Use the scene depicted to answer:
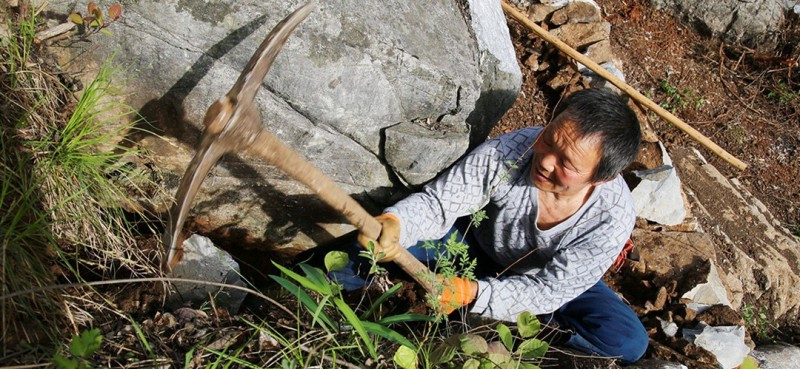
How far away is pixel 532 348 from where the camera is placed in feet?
7.05

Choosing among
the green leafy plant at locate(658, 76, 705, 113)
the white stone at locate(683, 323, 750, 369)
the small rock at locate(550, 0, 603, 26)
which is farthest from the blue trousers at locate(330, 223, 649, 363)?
the green leafy plant at locate(658, 76, 705, 113)

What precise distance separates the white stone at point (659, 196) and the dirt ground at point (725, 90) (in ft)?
2.60

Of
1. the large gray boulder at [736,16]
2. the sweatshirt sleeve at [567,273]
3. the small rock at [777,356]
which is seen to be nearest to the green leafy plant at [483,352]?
the sweatshirt sleeve at [567,273]

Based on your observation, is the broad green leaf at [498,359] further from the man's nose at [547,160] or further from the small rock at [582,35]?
the small rock at [582,35]

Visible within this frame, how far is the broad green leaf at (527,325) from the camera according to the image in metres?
2.16

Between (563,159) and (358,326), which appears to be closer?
(358,326)

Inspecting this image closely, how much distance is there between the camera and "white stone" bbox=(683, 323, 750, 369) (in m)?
3.14

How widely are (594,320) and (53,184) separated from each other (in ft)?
7.50

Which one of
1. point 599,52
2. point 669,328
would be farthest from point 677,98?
point 669,328

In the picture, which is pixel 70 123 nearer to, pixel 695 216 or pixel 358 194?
pixel 358 194

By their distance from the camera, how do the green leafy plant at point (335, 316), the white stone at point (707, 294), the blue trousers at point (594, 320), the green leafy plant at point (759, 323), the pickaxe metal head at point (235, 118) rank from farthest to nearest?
the green leafy plant at point (759, 323) < the white stone at point (707, 294) < the blue trousers at point (594, 320) < the green leafy plant at point (335, 316) < the pickaxe metal head at point (235, 118)

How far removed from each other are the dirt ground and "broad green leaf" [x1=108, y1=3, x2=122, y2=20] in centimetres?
357

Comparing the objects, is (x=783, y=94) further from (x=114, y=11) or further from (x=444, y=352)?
(x=114, y=11)

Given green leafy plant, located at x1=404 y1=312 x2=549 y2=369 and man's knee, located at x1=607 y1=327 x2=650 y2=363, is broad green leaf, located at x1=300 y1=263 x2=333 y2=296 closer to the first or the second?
green leafy plant, located at x1=404 y1=312 x2=549 y2=369
